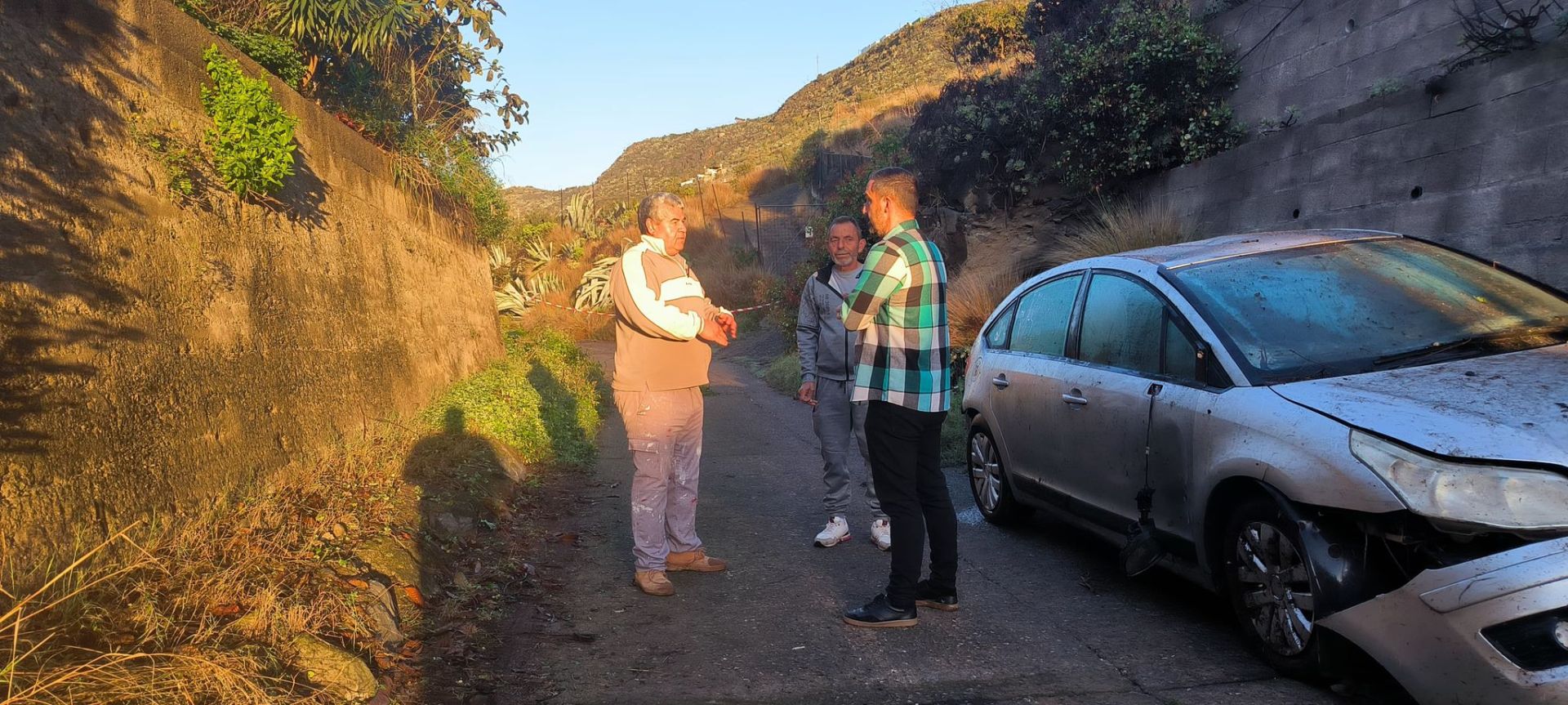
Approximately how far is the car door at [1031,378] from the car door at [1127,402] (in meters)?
0.14

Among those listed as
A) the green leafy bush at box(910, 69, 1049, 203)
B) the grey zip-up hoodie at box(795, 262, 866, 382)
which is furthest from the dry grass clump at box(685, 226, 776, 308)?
the grey zip-up hoodie at box(795, 262, 866, 382)

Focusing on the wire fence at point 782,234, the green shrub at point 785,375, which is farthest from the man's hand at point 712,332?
the wire fence at point 782,234

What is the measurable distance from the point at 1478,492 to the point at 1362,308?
142 centimetres

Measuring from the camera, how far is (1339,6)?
1031 centimetres

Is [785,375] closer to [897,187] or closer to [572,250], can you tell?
[897,187]

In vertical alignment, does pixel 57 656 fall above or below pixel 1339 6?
below

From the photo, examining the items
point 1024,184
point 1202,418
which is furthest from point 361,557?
point 1024,184

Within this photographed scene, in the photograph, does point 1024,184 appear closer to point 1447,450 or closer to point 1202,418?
point 1202,418

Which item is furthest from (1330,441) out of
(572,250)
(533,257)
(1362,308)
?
(572,250)

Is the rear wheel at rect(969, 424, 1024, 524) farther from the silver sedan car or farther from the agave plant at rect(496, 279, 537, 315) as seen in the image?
the agave plant at rect(496, 279, 537, 315)

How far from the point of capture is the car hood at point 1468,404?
3.19m

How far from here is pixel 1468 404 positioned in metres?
3.45

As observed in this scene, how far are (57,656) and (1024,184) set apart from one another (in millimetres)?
13471

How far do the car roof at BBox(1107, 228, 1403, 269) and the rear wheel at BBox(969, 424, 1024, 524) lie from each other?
1.62 metres
